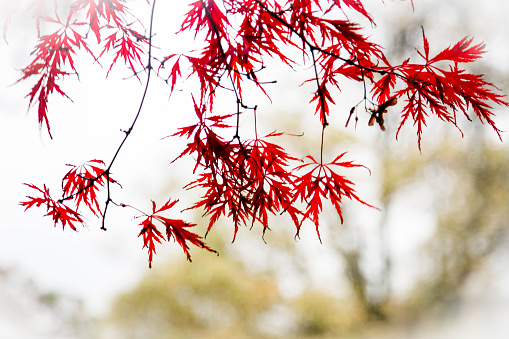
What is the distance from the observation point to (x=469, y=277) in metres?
5.03

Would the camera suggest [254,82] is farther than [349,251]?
No

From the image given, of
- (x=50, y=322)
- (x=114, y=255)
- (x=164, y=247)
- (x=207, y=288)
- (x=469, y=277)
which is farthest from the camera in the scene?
(x=50, y=322)

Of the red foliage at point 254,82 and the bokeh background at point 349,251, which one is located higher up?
the bokeh background at point 349,251

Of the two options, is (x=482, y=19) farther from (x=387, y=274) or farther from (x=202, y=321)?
(x=202, y=321)

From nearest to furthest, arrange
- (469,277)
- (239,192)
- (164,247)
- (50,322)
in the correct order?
(239,192)
(164,247)
(469,277)
(50,322)

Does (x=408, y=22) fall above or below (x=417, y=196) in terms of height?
above

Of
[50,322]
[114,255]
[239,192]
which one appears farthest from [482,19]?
[50,322]

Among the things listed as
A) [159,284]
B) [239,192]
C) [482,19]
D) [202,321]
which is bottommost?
[239,192]

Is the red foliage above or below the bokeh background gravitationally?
below

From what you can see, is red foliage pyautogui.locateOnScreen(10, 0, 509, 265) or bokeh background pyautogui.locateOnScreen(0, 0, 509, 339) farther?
bokeh background pyautogui.locateOnScreen(0, 0, 509, 339)

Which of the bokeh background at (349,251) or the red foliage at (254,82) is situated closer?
the red foliage at (254,82)

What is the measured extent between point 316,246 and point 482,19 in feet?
8.10

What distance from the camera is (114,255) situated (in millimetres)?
4691

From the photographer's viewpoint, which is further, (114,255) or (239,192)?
(114,255)
